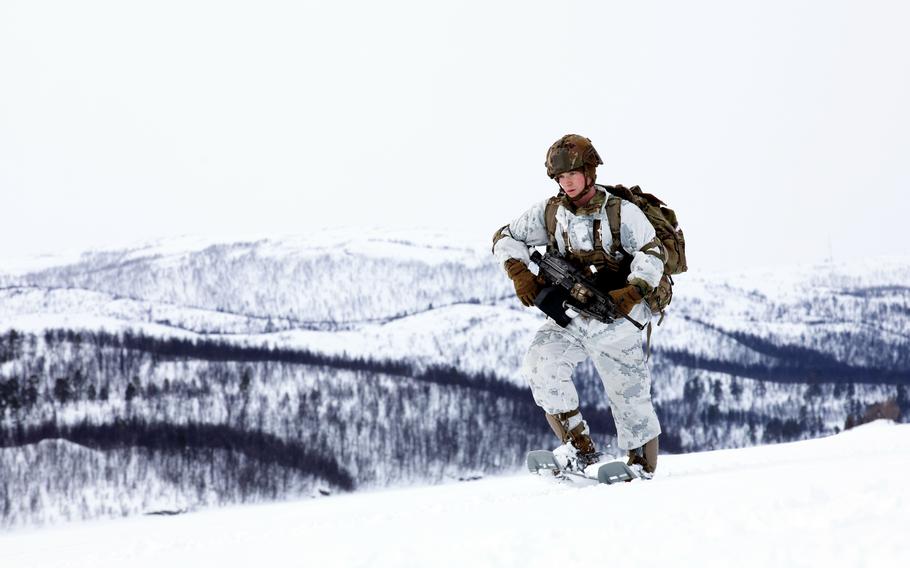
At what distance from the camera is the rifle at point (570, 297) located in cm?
695

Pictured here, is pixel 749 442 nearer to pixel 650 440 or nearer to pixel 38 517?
pixel 38 517

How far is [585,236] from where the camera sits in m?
7.03

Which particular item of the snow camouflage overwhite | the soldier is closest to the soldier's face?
the soldier

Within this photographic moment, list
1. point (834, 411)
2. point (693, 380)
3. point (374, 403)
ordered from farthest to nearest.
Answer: point (693, 380) < point (834, 411) < point (374, 403)

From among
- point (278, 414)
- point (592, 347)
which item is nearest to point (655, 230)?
point (592, 347)

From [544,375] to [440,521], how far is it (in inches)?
105

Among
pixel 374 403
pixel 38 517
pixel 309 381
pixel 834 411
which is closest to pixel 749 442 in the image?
pixel 834 411

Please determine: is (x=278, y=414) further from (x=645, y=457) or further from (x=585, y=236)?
(x=585, y=236)

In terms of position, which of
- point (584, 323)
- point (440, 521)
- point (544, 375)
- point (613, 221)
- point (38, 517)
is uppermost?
point (613, 221)

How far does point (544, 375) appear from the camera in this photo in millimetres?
7098

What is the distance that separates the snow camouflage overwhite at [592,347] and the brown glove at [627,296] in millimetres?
303

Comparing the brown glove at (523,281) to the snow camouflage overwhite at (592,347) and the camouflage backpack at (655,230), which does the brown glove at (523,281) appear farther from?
the camouflage backpack at (655,230)

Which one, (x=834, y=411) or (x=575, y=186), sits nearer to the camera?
(x=575, y=186)

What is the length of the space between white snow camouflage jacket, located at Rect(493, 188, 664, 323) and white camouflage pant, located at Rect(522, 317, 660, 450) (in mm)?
275
